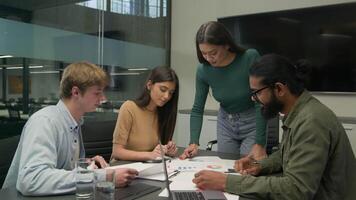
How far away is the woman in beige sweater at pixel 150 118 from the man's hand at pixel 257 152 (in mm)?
425

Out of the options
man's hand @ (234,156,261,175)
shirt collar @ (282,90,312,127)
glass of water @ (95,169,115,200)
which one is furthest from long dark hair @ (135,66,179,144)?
glass of water @ (95,169,115,200)

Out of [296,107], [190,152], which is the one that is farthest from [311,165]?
[190,152]

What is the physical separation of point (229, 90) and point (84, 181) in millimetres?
1169

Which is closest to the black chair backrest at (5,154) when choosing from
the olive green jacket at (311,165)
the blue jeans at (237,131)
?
the olive green jacket at (311,165)

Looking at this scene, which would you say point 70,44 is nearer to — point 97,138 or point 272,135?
point 97,138

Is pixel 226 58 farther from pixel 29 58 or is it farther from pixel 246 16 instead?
pixel 246 16

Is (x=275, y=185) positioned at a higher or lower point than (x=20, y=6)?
lower

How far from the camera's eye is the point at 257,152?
193 cm

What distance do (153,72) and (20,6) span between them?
6.04 ft

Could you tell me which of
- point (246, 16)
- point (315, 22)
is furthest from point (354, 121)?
point (246, 16)

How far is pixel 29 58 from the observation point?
3309 mm

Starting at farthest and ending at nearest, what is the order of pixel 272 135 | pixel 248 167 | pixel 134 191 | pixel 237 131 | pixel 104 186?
pixel 272 135, pixel 237 131, pixel 248 167, pixel 134 191, pixel 104 186

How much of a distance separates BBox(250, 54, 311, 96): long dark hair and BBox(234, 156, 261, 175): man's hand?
40cm

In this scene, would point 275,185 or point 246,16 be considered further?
point 246,16
